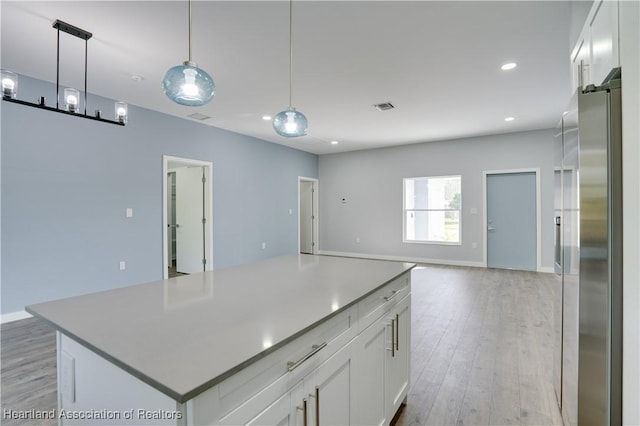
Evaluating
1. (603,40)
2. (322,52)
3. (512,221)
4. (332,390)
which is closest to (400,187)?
(512,221)

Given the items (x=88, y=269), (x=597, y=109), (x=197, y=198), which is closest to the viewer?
(x=597, y=109)

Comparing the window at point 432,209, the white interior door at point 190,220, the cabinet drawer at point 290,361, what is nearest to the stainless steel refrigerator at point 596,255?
the cabinet drawer at point 290,361

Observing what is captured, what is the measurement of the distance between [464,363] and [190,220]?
4932mm

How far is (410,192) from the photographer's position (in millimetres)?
7441

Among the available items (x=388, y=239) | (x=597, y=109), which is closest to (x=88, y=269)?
(x=597, y=109)

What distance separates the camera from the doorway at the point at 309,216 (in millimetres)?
8617

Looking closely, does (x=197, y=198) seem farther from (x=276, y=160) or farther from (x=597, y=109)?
(x=597, y=109)

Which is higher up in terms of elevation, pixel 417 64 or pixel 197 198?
pixel 417 64

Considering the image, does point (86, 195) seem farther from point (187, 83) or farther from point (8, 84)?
point (187, 83)

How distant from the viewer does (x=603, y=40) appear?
127cm

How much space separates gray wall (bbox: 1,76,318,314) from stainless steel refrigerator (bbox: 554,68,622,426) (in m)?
4.80

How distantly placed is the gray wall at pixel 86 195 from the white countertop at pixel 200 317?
9.78ft

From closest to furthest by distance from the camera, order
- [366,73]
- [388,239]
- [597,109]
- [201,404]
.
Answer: [201,404] < [597,109] < [366,73] < [388,239]

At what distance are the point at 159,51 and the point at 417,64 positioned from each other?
2489mm
